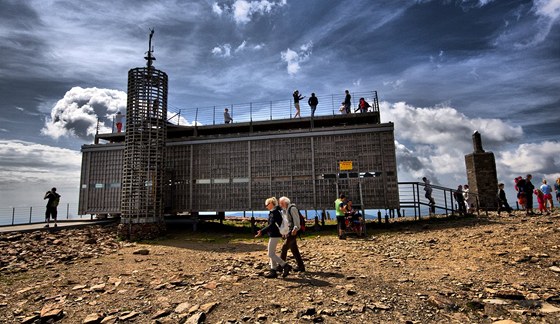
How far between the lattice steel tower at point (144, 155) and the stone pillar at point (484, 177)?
19.7 m

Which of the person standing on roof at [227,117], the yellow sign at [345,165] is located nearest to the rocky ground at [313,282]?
the yellow sign at [345,165]

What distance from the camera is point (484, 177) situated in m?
19.0

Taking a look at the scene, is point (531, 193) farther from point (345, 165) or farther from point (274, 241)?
point (274, 241)

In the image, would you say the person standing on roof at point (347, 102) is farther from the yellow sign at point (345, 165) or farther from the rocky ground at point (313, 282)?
the rocky ground at point (313, 282)

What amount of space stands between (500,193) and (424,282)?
1338 cm

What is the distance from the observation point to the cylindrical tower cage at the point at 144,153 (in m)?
16.8

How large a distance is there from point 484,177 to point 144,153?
2115 cm

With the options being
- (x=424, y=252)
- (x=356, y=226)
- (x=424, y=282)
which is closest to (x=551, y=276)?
(x=424, y=282)

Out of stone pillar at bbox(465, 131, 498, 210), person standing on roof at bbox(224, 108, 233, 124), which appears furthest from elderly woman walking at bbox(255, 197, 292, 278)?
stone pillar at bbox(465, 131, 498, 210)

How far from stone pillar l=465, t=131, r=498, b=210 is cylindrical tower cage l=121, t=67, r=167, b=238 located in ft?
64.7

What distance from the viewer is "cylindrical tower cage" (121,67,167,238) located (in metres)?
16.8

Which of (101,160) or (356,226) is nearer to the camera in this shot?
(356,226)

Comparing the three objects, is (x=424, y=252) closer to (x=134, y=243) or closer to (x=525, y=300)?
(x=525, y=300)

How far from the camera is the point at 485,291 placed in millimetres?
6270
